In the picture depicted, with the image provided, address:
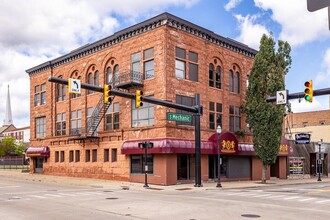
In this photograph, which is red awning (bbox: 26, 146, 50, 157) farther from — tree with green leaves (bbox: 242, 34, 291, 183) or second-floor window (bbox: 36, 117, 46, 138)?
tree with green leaves (bbox: 242, 34, 291, 183)

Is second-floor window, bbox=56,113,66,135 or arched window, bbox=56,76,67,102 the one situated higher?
arched window, bbox=56,76,67,102

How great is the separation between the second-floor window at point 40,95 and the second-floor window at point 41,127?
1.96 m

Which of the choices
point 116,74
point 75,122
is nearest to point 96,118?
point 116,74

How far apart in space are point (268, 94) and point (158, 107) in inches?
379

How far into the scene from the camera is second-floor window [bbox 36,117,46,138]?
46.5 metres

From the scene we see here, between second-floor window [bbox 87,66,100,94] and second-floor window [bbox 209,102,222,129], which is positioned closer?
second-floor window [bbox 209,102,222,129]

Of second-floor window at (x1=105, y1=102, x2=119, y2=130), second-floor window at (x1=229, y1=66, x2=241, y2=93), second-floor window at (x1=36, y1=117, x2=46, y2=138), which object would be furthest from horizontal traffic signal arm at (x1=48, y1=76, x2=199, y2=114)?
second-floor window at (x1=36, y1=117, x2=46, y2=138)

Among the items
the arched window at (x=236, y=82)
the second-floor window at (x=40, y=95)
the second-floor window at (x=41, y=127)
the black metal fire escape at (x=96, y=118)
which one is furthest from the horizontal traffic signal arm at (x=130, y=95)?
the second-floor window at (x=40, y=95)

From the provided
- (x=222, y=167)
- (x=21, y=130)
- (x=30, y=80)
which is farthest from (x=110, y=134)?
(x=21, y=130)

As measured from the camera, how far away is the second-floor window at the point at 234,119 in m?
36.6

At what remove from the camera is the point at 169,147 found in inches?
1126

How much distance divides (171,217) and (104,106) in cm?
2302

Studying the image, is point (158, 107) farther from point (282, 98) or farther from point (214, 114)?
point (282, 98)

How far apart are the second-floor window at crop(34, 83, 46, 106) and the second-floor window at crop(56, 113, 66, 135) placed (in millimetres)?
4015
